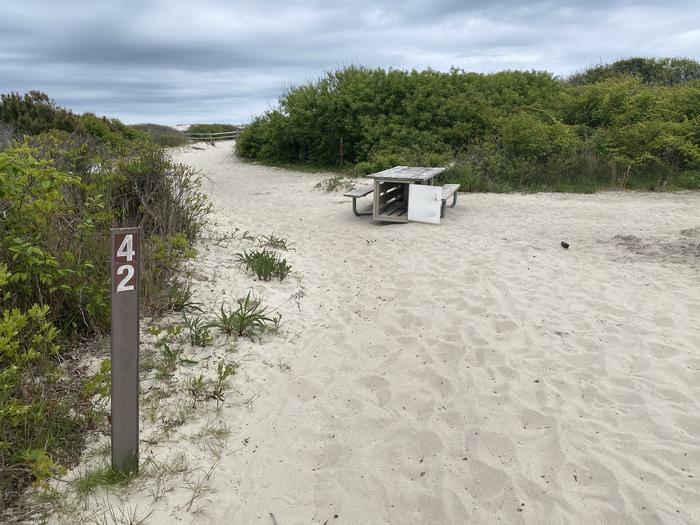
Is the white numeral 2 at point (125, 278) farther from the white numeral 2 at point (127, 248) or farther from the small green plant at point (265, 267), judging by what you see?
the small green plant at point (265, 267)

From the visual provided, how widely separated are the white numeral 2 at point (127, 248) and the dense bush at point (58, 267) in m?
→ 0.75

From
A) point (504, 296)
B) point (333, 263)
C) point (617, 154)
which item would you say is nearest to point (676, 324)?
point (504, 296)

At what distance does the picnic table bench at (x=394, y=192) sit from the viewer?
8.08 m

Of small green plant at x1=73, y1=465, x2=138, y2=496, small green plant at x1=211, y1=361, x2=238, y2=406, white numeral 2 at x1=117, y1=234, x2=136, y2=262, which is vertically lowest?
small green plant at x1=73, y1=465, x2=138, y2=496

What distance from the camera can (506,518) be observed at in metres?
2.37

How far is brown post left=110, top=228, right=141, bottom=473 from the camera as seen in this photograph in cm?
213

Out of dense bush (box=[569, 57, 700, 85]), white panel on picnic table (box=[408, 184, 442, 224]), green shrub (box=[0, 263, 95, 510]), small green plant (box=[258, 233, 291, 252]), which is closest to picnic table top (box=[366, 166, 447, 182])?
white panel on picnic table (box=[408, 184, 442, 224])

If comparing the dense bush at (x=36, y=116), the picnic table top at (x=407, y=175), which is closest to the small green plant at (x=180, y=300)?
the picnic table top at (x=407, y=175)

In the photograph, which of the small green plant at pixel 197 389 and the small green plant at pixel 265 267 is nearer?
the small green plant at pixel 197 389

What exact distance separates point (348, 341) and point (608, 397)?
1.97 metres

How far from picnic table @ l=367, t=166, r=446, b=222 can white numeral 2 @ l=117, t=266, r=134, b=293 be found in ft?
19.5

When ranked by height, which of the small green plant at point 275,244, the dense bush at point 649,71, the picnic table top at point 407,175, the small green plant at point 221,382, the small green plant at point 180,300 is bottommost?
the small green plant at point 221,382

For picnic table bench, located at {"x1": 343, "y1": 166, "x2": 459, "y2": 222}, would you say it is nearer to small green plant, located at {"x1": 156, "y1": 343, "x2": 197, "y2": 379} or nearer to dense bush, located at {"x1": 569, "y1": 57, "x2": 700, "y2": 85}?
small green plant, located at {"x1": 156, "y1": 343, "x2": 197, "y2": 379}

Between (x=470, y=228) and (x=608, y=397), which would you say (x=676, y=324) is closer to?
(x=608, y=397)
